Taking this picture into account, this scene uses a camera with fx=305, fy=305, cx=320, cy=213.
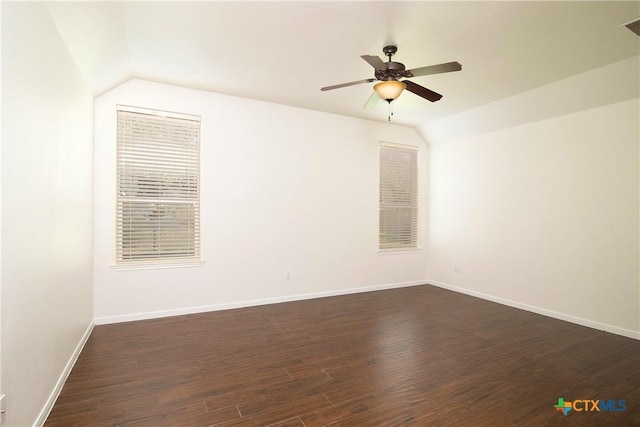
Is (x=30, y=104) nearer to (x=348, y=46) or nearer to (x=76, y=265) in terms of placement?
(x=76, y=265)

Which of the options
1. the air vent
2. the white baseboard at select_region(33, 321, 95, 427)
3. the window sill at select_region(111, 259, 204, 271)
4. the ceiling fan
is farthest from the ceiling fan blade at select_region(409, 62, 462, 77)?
the white baseboard at select_region(33, 321, 95, 427)

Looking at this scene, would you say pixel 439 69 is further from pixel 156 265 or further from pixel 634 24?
pixel 156 265

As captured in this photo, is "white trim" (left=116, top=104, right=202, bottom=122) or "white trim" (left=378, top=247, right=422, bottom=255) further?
"white trim" (left=378, top=247, right=422, bottom=255)

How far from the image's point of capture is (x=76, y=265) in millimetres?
2732

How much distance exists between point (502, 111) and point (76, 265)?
529 centimetres

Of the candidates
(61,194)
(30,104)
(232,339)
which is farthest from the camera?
(232,339)

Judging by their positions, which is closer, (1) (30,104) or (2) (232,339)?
A: (1) (30,104)

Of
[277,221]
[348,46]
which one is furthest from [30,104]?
[277,221]

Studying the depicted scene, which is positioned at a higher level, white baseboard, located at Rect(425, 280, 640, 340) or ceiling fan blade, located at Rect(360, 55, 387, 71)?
ceiling fan blade, located at Rect(360, 55, 387, 71)

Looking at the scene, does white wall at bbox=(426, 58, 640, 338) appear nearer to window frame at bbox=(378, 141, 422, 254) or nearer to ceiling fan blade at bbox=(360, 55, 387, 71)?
window frame at bbox=(378, 141, 422, 254)

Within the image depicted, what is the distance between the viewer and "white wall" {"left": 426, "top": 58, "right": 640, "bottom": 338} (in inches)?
133

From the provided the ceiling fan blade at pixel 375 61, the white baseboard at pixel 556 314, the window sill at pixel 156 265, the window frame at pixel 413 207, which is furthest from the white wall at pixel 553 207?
the window sill at pixel 156 265

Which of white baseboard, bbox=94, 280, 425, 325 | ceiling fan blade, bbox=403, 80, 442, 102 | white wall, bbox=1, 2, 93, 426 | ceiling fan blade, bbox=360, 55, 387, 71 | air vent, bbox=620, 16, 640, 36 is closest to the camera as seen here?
white wall, bbox=1, 2, 93, 426

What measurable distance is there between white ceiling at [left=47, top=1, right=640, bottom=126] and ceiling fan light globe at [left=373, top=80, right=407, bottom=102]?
0.40m
